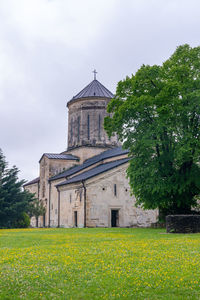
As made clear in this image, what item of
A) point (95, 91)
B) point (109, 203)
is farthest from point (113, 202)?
point (95, 91)

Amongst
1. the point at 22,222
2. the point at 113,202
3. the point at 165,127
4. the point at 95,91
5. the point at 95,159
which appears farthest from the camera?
the point at 95,91

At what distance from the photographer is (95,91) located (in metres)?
53.2

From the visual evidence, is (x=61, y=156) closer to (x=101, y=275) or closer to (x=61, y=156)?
(x=61, y=156)

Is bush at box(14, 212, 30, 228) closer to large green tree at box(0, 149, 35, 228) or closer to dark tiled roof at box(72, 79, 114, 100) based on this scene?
large green tree at box(0, 149, 35, 228)

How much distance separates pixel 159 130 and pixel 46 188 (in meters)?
29.9

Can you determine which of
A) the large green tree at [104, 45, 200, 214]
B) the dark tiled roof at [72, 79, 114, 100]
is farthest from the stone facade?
the large green tree at [104, 45, 200, 214]

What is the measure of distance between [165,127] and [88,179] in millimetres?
14065

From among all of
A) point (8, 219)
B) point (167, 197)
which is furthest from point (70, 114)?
point (167, 197)

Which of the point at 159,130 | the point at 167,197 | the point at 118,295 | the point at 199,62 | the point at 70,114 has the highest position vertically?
the point at 70,114

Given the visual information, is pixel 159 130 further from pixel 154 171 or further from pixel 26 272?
pixel 26 272

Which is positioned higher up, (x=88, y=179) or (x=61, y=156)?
(x=61, y=156)

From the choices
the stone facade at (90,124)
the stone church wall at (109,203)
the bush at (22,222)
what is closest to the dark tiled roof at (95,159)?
the stone facade at (90,124)

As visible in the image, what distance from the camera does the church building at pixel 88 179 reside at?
37156mm

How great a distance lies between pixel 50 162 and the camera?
50500 mm
